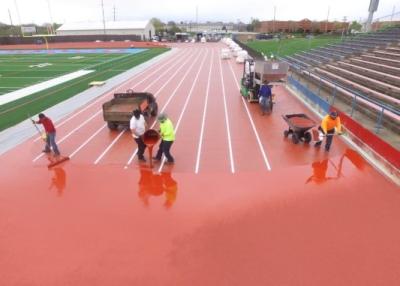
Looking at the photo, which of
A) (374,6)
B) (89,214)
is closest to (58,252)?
(89,214)

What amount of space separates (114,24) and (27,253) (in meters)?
81.6

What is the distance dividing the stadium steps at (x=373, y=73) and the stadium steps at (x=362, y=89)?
2.68 ft

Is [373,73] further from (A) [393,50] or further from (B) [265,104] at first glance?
(B) [265,104]

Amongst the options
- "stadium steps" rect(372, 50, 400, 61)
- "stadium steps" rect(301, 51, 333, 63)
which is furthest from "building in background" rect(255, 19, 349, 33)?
"stadium steps" rect(372, 50, 400, 61)

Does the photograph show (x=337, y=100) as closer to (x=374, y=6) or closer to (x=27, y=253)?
(x=27, y=253)

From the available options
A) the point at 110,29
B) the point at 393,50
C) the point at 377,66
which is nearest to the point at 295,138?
the point at 377,66

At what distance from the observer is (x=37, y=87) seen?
21641mm

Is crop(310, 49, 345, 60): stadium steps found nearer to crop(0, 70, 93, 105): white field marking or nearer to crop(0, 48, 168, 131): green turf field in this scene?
crop(0, 48, 168, 131): green turf field

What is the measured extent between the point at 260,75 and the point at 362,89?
15.9 ft

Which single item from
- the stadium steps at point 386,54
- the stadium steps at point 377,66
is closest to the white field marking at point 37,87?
the stadium steps at point 377,66

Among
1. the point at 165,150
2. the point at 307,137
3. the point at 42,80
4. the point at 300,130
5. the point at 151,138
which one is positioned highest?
the point at 151,138

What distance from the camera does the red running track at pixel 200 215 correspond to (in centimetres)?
575

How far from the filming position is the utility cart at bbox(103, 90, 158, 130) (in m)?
A: 12.6

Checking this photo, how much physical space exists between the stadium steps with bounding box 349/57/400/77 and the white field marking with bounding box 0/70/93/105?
1991 cm
